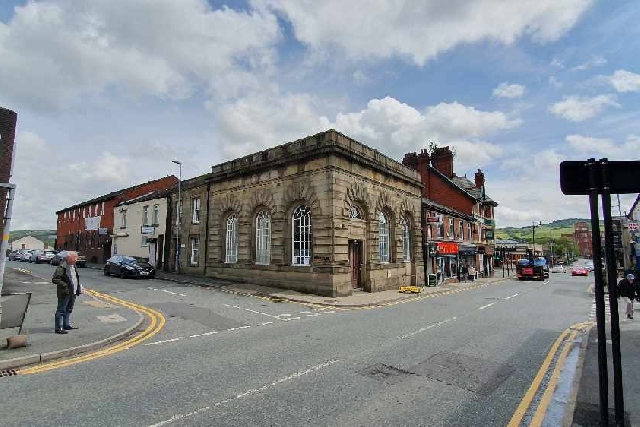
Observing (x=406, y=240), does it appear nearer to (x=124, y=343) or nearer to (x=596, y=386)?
(x=596, y=386)

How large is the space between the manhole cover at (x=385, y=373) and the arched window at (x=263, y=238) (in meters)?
15.2

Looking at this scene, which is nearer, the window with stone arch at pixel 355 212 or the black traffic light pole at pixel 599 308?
the black traffic light pole at pixel 599 308

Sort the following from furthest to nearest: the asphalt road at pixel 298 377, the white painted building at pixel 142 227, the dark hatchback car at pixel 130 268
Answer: the white painted building at pixel 142 227 < the dark hatchback car at pixel 130 268 < the asphalt road at pixel 298 377

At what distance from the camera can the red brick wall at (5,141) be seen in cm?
1479

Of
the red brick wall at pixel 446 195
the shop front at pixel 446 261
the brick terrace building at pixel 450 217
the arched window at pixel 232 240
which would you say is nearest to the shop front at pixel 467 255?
the brick terrace building at pixel 450 217

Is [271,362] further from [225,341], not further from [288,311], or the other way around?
[288,311]

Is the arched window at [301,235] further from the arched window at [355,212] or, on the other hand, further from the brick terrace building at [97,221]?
the brick terrace building at [97,221]

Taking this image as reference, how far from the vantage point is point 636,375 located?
257 inches

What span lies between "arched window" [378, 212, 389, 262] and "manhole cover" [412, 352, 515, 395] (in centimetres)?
1512

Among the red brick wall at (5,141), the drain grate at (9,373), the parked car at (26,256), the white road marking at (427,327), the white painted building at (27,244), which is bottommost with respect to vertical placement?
the white road marking at (427,327)

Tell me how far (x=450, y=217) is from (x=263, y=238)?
61.8 ft

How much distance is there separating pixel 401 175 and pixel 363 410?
20.5 m

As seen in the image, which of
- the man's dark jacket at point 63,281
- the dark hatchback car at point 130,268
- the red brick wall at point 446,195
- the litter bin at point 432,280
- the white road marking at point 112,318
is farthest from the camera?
the red brick wall at point 446,195

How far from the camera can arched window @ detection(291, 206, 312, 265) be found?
64.5 ft
